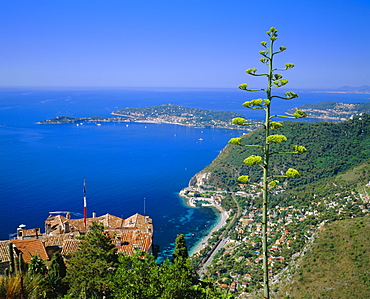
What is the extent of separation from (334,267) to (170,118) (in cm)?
12431

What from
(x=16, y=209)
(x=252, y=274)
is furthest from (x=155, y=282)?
(x=16, y=209)

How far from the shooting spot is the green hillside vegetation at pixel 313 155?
51.0 m

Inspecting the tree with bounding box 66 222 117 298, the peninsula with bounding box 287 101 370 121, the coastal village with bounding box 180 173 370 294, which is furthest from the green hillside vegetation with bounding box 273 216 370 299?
the peninsula with bounding box 287 101 370 121

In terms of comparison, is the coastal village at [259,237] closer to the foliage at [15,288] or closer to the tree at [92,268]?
the tree at [92,268]

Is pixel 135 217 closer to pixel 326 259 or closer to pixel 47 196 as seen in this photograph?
pixel 326 259

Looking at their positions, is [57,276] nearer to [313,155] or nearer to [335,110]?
[313,155]

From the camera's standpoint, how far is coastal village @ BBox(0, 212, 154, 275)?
13.0 metres

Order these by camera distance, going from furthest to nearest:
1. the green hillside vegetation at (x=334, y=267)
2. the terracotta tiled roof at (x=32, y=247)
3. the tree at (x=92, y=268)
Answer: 1. the green hillside vegetation at (x=334, y=267)
2. the terracotta tiled roof at (x=32, y=247)
3. the tree at (x=92, y=268)

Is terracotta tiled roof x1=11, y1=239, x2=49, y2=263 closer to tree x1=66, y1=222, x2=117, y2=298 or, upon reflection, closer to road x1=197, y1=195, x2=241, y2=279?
tree x1=66, y1=222, x2=117, y2=298

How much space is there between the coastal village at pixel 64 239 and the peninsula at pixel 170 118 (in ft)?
346

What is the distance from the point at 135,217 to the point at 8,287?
16.9m

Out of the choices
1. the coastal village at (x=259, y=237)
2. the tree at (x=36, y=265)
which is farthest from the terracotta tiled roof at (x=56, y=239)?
the coastal village at (x=259, y=237)

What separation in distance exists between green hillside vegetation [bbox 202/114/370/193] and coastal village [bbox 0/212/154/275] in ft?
114

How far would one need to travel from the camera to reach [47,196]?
46281 mm
